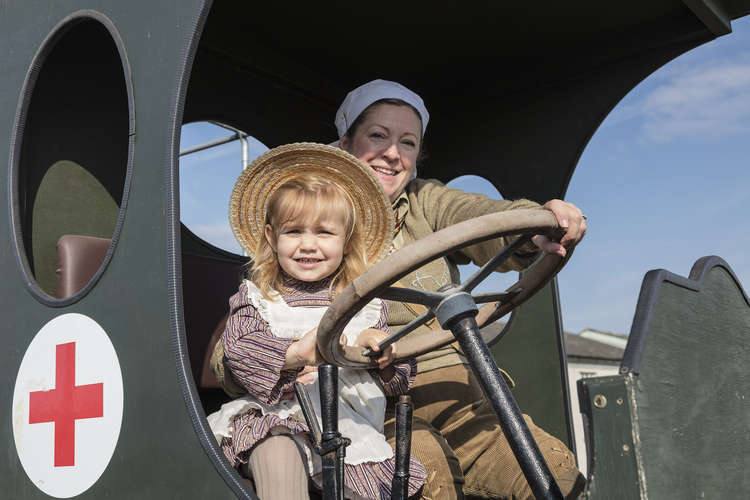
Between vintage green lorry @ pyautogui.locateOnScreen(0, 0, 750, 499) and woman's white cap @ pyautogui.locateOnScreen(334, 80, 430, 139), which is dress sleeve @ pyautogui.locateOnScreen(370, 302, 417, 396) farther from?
woman's white cap @ pyautogui.locateOnScreen(334, 80, 430, 139)

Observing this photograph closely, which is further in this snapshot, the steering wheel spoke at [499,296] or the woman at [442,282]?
the woman at [442,282]

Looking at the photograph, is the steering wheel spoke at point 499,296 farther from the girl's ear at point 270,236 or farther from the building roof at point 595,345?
the building roof at point 595,345

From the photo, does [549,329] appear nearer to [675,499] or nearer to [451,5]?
[451,5]

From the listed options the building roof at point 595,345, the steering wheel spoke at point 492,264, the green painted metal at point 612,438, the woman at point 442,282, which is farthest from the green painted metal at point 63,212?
the building roof at point 595,345

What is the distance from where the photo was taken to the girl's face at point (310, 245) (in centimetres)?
213

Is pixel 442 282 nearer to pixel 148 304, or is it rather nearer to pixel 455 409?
pixel 455 409

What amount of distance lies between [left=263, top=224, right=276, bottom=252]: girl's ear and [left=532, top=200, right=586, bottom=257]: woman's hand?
2.93ft

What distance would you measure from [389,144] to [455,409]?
93 centimetres

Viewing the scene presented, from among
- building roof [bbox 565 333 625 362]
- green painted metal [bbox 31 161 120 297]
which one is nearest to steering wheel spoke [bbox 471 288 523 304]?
green painted metal [bbox 31 161 120 297]

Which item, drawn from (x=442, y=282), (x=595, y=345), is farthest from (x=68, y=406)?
(x=595, y=345)

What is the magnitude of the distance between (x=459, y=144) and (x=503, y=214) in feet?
8.32

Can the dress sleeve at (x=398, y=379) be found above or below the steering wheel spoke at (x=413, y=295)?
below

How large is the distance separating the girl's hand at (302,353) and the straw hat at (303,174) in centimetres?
53

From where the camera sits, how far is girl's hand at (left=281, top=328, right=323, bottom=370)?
1751 mm
